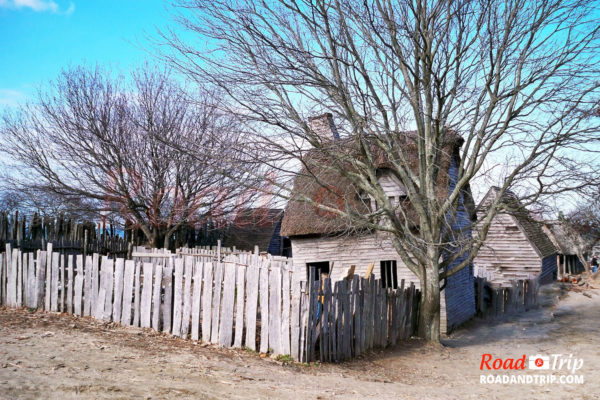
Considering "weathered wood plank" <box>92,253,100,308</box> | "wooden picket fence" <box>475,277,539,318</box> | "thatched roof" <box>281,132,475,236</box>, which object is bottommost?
"wooden picket fence" <box>475,277,539,318</box>

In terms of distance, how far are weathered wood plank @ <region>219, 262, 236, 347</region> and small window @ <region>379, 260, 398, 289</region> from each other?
8.71 meters

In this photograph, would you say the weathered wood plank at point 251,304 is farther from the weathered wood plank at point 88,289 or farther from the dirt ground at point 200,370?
the weathered wood plank at point 88,289

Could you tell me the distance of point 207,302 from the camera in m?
8.59

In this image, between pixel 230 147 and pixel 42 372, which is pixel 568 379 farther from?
pixel 42 372

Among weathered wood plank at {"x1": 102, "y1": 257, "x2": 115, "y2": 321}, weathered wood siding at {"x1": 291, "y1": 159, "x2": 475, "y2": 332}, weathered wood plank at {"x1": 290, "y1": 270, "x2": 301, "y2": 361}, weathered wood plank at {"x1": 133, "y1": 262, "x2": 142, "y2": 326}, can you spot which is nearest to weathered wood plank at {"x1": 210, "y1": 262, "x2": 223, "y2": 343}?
weathered wood plank at {"x1": 290, "y1": 270, "x2": 301, "y2": 361}

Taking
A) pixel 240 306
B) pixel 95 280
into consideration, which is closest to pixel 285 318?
pixel 240 306

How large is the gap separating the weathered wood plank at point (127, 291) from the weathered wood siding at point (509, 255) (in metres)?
23.3

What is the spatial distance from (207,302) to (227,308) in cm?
45

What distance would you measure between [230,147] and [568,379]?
7.50 m

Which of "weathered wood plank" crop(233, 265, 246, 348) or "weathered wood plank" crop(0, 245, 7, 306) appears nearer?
"weathered wood plank" crop(233, 265, 246, 348)

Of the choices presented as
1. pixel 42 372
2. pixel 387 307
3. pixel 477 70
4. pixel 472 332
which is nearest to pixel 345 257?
pixel 472 332

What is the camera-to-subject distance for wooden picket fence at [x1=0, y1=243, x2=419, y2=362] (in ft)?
26.7

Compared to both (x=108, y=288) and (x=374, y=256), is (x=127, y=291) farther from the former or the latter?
(x=374, y=256)

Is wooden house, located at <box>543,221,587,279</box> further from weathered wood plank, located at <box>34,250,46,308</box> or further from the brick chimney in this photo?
weathered wood plank, located at <box>34,250,46,308</box>
